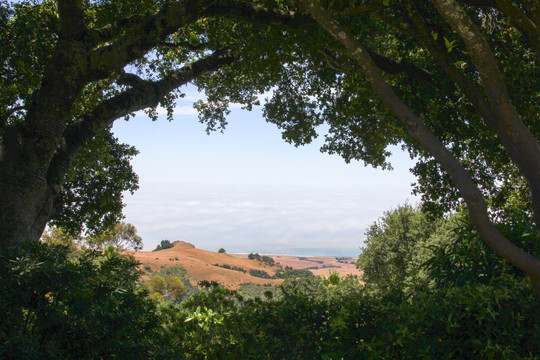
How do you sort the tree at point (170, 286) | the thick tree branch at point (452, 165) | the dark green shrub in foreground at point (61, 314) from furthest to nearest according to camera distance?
1. the tree at point (170, 286)
2. the thick tree branch at point (452, 165)
3. the dark green shrub in foreground at point (61, 314)

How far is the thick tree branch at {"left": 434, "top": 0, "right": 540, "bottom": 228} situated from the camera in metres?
4.82

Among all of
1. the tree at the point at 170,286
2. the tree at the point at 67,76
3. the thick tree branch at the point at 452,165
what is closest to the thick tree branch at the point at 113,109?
the tree at the point at 67,76

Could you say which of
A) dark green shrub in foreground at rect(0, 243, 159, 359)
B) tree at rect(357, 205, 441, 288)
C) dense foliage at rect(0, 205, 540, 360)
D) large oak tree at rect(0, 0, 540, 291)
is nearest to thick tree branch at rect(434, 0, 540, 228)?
large oak tree at rect(0, 0, 540, 291)

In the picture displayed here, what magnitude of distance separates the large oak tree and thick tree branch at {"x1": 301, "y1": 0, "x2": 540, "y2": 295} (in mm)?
16

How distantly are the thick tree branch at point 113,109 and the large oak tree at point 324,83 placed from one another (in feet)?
0.09

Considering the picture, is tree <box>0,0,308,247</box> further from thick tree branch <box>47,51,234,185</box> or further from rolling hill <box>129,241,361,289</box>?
rolling hill <box>129,241,361,289</box>

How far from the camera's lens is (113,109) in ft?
28.6

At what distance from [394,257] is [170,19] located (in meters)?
20.7

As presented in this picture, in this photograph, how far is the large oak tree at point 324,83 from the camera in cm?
510

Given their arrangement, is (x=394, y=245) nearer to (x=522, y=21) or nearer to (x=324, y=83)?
(x=324, y=83)

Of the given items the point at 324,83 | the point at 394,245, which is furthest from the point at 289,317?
the point at 394,245

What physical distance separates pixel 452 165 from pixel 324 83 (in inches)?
263

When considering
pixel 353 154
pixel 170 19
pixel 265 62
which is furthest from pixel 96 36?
pixel 353 154

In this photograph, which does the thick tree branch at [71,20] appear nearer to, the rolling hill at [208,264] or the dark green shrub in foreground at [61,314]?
the dark green shrub in foreground at [61,314]
